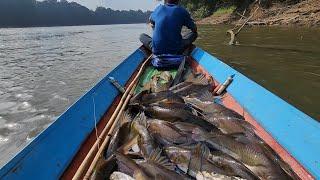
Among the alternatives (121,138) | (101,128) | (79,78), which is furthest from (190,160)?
(79,78)

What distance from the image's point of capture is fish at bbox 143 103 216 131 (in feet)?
13.8

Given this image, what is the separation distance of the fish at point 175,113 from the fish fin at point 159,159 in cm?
82

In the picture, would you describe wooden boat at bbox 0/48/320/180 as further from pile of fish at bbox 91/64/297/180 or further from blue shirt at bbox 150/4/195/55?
blue shirt at bbox 150/4/195/55

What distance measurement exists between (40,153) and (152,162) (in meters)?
1.06

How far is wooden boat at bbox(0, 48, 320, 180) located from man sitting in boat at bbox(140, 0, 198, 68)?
247 centimetres

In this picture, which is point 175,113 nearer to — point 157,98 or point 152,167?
point 157,98

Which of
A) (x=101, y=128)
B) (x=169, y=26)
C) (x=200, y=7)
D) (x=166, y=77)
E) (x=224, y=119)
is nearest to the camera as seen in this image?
(x=224, y=119)

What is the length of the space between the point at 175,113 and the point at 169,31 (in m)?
4.17

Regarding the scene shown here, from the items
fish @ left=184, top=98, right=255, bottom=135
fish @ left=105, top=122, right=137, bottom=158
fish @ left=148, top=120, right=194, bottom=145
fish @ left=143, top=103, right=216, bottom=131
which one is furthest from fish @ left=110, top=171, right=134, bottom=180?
fish @ left=184, top=98, right=255, bottom=135

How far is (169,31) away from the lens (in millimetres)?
8281

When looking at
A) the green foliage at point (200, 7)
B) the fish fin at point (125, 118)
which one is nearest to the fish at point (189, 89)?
the fish fin at point (125, 118)

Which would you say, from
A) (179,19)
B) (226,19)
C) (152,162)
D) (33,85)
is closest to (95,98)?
(152,162)

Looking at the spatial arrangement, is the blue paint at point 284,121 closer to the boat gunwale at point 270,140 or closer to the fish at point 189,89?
the boat gunwale at point 270,140

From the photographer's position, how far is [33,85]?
40.8 feet
